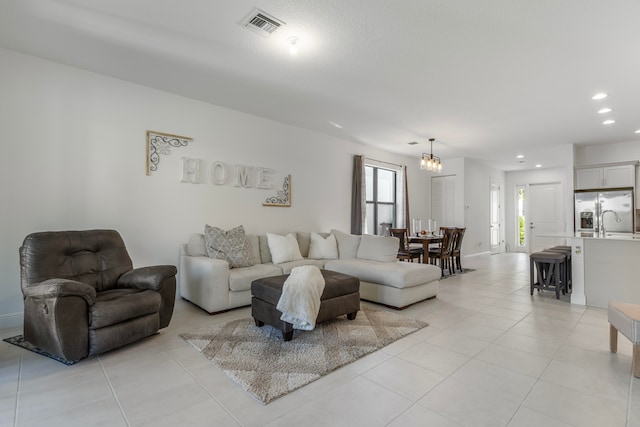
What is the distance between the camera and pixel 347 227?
6.43 meters

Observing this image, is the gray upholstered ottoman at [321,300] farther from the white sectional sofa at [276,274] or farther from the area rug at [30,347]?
the area rug at [30,347]

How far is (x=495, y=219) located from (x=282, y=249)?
827 centimetres

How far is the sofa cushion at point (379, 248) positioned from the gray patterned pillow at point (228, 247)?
1728 mm

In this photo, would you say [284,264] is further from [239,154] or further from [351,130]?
[351,130]

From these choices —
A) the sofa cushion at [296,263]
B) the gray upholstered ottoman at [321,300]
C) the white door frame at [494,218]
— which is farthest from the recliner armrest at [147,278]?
the white door frame at [494,218]

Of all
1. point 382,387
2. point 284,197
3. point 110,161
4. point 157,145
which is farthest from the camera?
point 284,197

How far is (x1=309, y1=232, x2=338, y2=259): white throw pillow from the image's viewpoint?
5.00 m

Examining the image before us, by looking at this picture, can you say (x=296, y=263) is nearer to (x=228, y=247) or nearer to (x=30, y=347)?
(x=228, y=247)

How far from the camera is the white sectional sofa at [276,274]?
3.56 metres

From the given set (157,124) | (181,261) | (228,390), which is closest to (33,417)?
(228,390)

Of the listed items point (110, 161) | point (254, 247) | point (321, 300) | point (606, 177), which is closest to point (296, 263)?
point (254, 247)

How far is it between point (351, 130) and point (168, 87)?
10.1 ft

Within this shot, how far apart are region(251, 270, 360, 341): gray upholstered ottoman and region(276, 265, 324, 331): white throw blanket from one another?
0.08 meters

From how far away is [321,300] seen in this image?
2.97 meters
